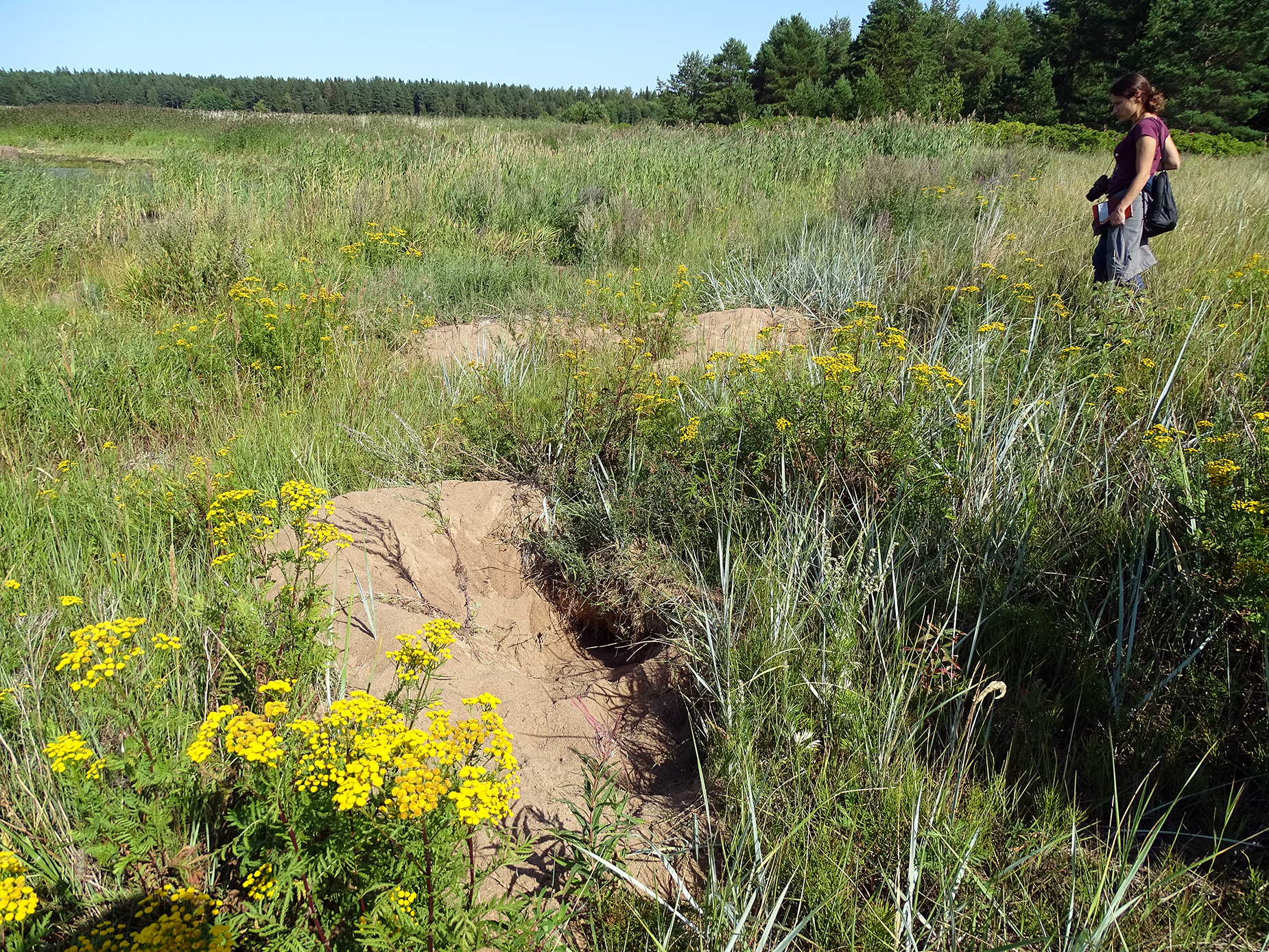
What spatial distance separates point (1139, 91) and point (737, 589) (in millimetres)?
4608

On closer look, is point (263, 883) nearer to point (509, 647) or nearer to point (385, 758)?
point (385, 758)

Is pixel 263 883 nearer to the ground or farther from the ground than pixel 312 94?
nearer to the ground

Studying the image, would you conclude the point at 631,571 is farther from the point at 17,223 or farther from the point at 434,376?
the point at 17,223

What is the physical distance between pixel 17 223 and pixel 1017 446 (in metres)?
9.24

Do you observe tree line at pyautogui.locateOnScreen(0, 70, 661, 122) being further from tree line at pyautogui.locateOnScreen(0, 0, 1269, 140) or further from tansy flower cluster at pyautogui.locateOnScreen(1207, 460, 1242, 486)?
tansy flower cluster at pyautogui.locateOnScreen(1207, 460, 1242, 486)

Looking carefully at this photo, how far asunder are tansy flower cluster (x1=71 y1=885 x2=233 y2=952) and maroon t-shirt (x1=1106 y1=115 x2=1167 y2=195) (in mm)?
5852

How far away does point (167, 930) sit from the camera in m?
1.44

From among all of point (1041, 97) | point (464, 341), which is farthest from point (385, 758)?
point (1041, 97)

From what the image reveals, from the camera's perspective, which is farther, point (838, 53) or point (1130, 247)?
point (838, 53)

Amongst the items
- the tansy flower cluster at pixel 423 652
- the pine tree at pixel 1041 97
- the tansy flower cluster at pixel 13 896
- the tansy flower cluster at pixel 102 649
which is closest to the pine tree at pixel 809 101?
the pine tree at pixel 1041 97

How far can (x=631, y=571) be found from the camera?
301 cm

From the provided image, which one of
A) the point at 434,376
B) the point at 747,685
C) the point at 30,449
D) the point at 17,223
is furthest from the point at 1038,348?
the point at 17,223

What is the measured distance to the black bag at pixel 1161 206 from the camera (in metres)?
4.79

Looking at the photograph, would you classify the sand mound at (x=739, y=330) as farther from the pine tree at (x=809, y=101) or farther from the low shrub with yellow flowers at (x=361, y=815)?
the pine tree at (x=809, y=101)
